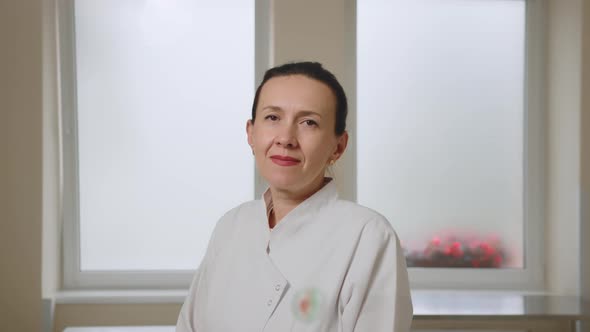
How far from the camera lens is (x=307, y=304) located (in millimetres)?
1003

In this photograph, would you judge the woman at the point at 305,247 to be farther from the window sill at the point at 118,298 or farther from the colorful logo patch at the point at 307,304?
the window sill at the point at 118,298

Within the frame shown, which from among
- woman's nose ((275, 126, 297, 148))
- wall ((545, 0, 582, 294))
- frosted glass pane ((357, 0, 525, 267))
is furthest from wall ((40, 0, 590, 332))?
woman's nose ((275, 126, 297, 148))

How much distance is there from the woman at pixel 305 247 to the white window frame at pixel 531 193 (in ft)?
6.86

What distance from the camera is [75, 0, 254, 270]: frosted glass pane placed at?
9.57 feet

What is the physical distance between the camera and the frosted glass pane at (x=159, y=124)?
2.92 meters

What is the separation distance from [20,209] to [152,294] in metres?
0.68

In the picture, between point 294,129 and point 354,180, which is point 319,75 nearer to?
point 294,129

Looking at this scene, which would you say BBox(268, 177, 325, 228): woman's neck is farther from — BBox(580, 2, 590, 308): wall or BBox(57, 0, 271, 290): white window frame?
BBox(580, 2, 590, 308): wall

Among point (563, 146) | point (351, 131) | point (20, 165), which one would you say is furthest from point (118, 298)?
point (563, 146)

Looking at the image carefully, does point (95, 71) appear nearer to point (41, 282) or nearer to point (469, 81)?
point (41, 282)

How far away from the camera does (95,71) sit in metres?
2.92

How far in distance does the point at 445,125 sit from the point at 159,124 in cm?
139

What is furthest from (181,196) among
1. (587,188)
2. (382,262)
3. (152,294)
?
(382,262)

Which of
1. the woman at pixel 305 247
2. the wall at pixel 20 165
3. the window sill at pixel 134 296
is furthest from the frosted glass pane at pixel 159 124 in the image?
the woman at pixel 305 247
